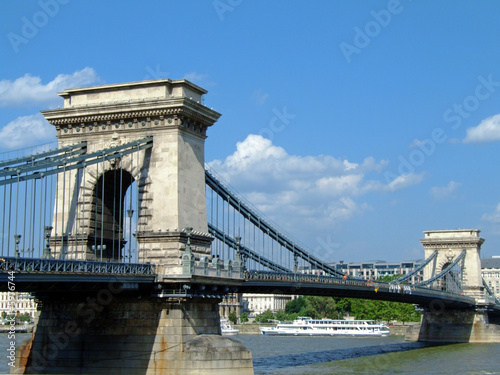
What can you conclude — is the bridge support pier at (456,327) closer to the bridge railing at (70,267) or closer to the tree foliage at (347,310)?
the tree foliage at (347,310)

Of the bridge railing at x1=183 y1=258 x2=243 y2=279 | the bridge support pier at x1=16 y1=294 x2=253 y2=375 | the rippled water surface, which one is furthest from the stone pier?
the bridge support pier at x1=16 y1=294 x2=253 y2=375

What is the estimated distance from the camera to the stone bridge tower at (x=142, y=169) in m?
41.4

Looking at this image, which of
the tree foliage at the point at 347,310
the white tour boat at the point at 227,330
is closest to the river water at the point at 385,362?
the white tour boat at the point at 227,330

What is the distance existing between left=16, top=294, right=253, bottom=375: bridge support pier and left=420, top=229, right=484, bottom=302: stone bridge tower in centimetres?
6980

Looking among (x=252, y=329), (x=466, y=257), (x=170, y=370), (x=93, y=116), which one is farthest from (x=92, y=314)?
(x=252, y=329)

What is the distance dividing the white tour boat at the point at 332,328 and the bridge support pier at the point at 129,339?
274ft

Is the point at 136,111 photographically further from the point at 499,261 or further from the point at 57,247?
the point at 499,261

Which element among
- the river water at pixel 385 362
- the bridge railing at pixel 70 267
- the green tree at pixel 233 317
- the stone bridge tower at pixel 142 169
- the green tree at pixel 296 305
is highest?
the stone bridge tower at pixel 142 169

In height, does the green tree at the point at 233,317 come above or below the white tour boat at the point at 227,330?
above

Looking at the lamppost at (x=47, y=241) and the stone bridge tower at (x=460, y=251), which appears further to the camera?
the stone bridge tower at (x=460, y=251)

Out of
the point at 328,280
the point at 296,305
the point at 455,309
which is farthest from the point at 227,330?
the point at 328,280

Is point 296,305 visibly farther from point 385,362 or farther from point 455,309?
point 385,362

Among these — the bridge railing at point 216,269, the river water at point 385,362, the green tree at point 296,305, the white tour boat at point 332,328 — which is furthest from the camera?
the green tree at point 296,305

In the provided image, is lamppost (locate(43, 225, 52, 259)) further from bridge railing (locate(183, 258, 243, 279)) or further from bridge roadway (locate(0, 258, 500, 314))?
bridge railing (locate(183, 258, 243, 279))
